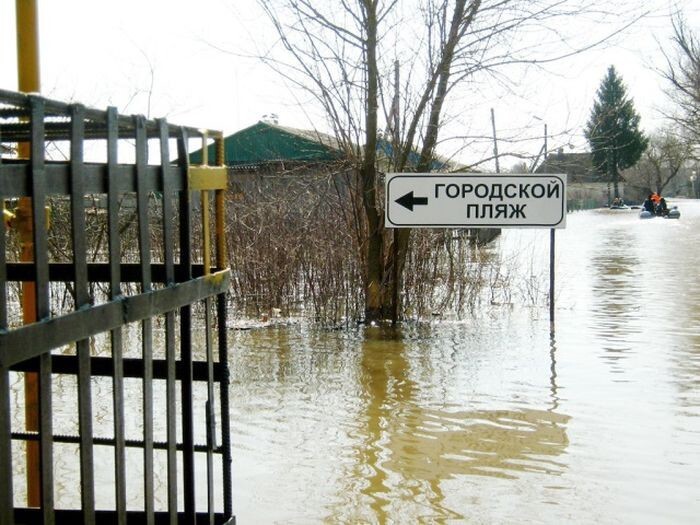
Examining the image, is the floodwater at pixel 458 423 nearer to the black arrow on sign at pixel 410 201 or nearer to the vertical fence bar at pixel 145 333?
the black arrow on sign at pixel 410 201

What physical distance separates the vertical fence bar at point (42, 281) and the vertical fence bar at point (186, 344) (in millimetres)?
871

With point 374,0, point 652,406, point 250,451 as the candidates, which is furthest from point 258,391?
point 374,0

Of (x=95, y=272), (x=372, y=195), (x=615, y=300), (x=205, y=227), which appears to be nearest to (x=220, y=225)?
(x=205, y=227)

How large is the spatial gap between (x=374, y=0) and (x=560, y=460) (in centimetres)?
667

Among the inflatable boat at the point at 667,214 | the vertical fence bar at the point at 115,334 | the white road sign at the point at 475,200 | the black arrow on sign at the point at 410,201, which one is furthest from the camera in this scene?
the inflatable boat at the point at 667,214

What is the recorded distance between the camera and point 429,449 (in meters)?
6.20

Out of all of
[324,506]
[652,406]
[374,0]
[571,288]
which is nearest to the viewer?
[324,506]

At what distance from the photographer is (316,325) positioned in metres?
11.5

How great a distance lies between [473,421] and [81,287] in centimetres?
459

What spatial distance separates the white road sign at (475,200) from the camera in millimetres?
10055

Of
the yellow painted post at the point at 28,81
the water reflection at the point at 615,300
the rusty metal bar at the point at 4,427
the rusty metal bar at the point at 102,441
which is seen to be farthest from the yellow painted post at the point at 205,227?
the water reflection at the point at 615,300

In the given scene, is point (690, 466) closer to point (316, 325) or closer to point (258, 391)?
point (258, 391)

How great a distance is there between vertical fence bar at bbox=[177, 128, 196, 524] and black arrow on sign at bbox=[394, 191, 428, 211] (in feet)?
21.8

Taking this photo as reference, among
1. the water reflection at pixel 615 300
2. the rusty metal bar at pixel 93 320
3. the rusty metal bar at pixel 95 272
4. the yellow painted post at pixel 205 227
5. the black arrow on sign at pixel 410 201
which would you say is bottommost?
the water reflection at pixel 615 300
